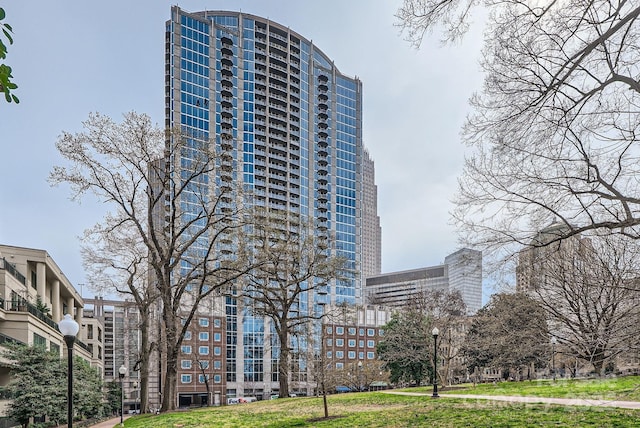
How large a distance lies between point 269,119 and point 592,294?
80570 millimetres

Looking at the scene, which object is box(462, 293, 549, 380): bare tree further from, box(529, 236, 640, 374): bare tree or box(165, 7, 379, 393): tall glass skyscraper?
box(165, 7, 379, 393): tall glass skyscraper

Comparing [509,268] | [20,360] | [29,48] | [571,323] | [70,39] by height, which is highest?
[70,39]

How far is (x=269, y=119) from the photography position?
8950 cm

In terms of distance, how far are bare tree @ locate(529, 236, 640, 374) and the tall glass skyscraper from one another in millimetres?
61603

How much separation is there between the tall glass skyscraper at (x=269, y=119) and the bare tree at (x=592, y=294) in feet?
202

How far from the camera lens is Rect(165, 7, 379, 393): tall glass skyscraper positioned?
79438mm

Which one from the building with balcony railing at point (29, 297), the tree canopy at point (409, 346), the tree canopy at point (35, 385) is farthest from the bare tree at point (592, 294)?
the building with balcony railing at point (29, 297)

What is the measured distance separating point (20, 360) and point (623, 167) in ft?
83.4

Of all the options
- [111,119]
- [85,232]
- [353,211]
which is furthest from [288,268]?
[353,211]

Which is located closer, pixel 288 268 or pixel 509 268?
pixel 509 268

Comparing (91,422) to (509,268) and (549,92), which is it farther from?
(549,92)

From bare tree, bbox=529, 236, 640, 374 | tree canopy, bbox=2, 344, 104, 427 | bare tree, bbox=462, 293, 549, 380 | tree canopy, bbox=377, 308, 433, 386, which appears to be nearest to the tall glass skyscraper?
tree canopy, bbox=377, 308, 433, 386

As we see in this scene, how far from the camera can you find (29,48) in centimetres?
948

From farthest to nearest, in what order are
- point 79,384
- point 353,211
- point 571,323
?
1. point 353,211
2. point 79,384
3. point 571,323
